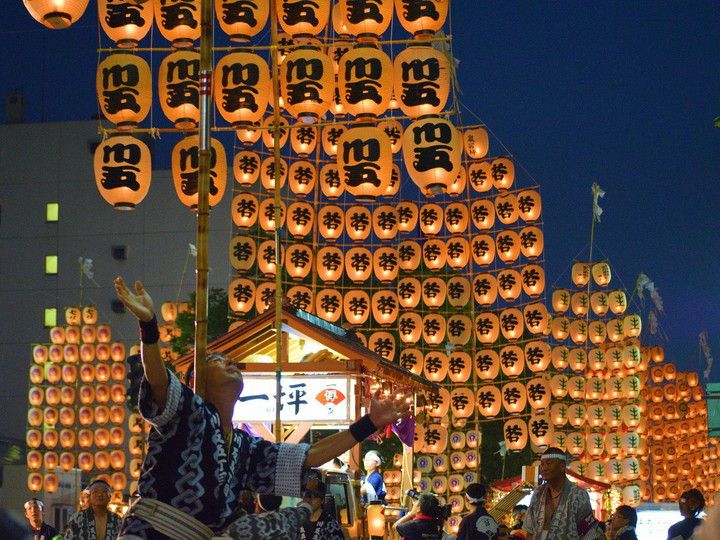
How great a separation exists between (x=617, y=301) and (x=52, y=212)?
25873 millimetres

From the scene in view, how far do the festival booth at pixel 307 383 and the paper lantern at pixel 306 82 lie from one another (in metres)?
5.09

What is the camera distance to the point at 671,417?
5862 cm

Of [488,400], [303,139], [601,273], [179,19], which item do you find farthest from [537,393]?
[179,19]

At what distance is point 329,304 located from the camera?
32.6 meters

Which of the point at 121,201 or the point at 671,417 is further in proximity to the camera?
the point at 671,417

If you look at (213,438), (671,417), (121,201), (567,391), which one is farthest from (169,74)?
(671,417)

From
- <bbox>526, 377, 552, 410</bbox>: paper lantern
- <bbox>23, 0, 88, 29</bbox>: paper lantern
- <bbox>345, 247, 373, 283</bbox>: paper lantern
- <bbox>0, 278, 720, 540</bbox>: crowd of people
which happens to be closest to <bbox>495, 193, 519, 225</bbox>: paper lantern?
<bbox>345, 247, 373, 283</bbox>: paper lantern

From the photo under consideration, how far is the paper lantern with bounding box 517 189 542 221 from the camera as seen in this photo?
115 ft

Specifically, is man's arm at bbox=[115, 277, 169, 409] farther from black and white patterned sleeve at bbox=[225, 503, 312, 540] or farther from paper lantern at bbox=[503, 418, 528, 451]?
paper lantern at bbox=[503, 418, 528, 451]

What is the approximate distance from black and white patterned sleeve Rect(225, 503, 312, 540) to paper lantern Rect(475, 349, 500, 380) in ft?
102

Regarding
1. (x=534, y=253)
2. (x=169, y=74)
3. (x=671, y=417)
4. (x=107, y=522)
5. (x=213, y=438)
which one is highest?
(x=169, y=74)

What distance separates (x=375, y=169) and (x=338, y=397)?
718 cm

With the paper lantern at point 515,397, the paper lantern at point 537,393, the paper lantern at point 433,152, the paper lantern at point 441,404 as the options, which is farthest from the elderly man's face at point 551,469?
the paper lantern at point 537,393

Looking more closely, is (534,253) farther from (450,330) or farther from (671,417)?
(671,417)
